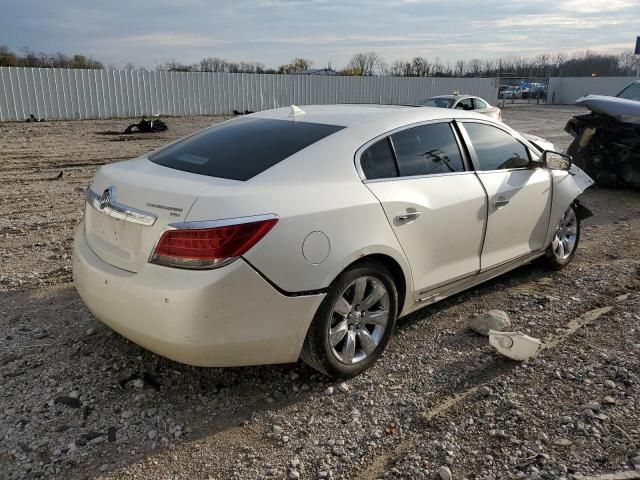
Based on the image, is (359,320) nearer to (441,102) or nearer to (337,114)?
(337,114)

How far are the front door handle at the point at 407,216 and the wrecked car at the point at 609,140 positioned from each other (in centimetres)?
700

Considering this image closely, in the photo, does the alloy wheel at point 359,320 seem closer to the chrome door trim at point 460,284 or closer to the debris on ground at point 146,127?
the chrome door trim at point 460,284

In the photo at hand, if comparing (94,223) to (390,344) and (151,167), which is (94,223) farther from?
(390,344)

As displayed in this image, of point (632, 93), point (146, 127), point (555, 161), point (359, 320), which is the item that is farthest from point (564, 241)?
point (146, 127)

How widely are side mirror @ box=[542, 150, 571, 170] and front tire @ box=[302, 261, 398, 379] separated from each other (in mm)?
2222

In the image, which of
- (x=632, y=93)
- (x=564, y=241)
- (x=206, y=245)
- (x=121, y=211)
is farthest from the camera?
(x=632, y=93)

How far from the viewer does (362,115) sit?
151 inches

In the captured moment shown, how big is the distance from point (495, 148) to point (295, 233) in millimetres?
2322

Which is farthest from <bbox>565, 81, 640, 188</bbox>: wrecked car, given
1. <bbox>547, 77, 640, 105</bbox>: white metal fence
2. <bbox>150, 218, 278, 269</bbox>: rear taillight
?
<bbox>547, 77, 640, 105</bbox>: white metal fence

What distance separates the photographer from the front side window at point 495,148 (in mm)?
4316

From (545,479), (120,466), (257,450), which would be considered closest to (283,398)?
(257,450)

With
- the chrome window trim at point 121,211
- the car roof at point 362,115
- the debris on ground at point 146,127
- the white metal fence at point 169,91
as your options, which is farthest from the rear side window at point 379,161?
the white metal fence at point 169,91

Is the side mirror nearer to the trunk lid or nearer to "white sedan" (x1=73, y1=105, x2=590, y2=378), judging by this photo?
"white sedan" (x1=73, y1=105, x2=590, y2=378)

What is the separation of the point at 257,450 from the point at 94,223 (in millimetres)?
1615
